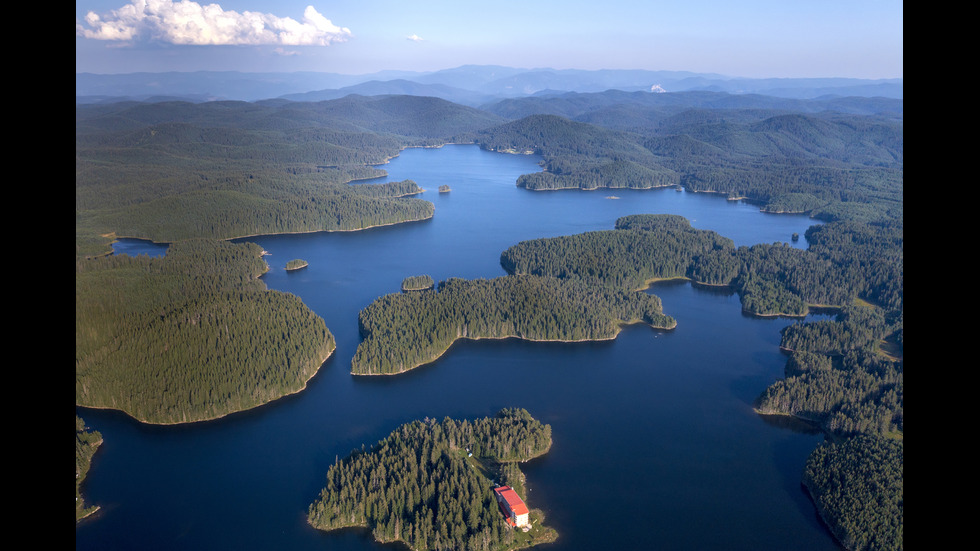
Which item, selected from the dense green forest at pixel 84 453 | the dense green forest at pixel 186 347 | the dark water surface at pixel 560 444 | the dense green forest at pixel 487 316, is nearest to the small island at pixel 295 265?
the dark water surface at pixel 560 444

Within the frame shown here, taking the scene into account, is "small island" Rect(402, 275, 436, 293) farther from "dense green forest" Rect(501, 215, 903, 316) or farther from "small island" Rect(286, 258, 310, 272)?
"small island" Rect(286, 258, 310, 272)

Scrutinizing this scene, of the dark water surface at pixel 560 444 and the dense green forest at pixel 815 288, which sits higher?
the dense green forest at pixel 815 288

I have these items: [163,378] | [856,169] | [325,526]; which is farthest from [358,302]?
[856,169]

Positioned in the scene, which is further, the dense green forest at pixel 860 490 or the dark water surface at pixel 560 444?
the dark water surface at pixel 560 444

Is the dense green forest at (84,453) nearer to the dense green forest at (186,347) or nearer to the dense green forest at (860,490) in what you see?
the dense green forest at (186,347)

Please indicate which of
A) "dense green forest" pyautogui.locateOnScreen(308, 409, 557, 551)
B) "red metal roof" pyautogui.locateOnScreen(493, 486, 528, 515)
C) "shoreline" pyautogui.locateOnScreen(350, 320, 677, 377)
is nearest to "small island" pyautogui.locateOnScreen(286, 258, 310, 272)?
"shoreline" pyautogui.locateOnScreen(350, 320, 677, 377)
